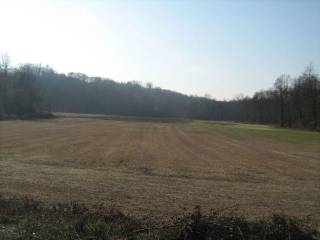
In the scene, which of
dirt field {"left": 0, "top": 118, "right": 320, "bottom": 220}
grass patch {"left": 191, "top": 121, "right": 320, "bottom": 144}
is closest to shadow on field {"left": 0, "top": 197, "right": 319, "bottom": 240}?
dirt field {"left": 0, "top": 118, "right": 320, "bottom": 220}

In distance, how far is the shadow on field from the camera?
7676 millimetres

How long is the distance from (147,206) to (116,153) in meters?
18.7

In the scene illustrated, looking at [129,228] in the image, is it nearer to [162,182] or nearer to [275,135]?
[162,182]

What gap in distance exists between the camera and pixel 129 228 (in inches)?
325

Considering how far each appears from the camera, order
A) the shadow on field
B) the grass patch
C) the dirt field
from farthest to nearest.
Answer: the grass patch, the dirt field, the shadow on field

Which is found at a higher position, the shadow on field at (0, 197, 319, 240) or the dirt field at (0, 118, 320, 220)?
the shadow on field at (0, 197, 319, 240)

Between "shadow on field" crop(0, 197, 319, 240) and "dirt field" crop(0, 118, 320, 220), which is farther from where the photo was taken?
"dirt field" crop(0, 118, 320, 220)

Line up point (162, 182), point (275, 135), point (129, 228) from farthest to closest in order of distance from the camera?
point (275, 135) → point (162, 182) → point (129, 228)

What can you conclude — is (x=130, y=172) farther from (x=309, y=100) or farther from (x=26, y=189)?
(x=309, y=100)

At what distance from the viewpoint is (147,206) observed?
12.0 metres

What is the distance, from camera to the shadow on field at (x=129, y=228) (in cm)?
768

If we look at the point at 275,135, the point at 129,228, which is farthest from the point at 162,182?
the point at 275,135

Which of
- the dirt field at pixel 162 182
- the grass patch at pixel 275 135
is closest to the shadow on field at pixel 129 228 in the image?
the dirt field at pixel 162 182

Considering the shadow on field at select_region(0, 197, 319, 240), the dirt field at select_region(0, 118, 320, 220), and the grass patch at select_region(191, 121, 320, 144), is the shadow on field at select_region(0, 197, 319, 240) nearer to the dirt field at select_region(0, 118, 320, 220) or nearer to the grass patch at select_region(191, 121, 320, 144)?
the dirt field at select_region(0, 118, 320, 220)
